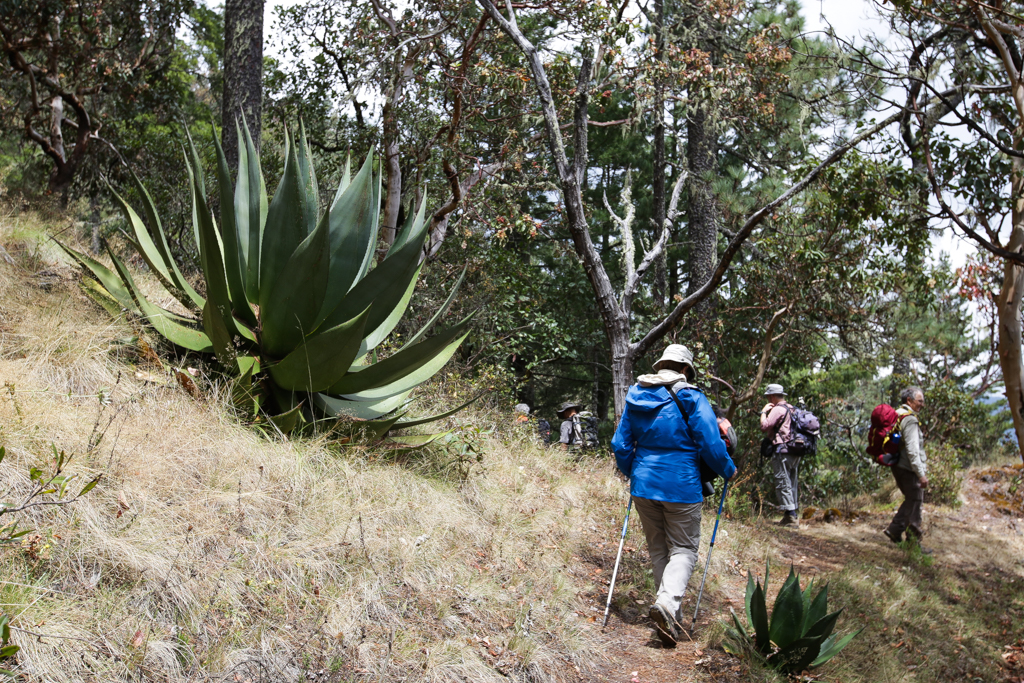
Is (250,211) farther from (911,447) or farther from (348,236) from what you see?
(911,447)

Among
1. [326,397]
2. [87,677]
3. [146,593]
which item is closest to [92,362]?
[326,397]

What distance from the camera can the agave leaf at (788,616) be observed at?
13.2ft

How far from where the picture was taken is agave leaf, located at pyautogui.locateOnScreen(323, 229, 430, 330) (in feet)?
16.5

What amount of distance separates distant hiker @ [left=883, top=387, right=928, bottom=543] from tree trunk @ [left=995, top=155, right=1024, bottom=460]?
2.30m

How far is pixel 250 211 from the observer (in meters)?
5.52

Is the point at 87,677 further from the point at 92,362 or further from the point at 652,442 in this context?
the point at 652,442

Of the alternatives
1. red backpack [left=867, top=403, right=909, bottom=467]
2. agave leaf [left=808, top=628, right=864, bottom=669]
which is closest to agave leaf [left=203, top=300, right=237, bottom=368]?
agave leaf [left=808, top=628, right=864, bottom=669]

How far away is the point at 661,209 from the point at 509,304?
5379 mm

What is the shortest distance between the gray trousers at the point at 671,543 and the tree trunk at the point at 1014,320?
2786 millimetres

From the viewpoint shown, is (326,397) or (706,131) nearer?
(326,397)

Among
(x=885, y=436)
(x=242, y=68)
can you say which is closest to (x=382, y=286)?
(x=242, y=68)

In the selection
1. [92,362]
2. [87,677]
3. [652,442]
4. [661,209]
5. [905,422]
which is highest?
[661,209]

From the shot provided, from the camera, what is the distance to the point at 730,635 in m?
4.40

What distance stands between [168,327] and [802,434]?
7795mm
